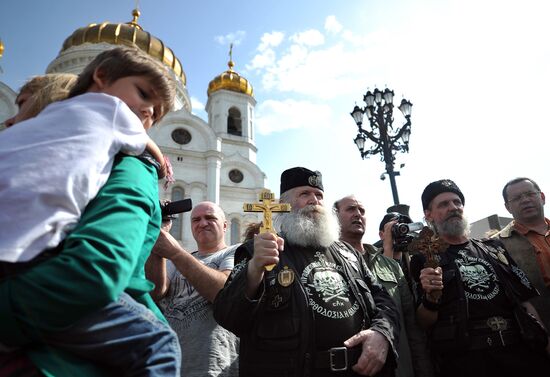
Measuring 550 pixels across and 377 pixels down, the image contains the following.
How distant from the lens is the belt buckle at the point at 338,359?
2.21m

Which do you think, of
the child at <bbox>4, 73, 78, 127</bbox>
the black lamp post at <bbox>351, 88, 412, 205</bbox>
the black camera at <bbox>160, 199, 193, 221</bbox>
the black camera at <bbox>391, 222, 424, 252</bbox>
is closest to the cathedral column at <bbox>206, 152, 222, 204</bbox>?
the black lamp post at <bbox>351, 88, 412, 205</bbox>

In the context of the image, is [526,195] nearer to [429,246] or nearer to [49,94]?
[429,246]

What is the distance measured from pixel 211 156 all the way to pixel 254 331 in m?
23.2

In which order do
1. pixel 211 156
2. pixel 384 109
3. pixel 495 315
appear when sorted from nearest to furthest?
1. pixel 495 315
2. pixel 384 109
3. pixel 211 156

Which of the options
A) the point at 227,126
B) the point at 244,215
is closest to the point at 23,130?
the point at 244,215

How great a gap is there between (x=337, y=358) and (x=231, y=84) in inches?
1217

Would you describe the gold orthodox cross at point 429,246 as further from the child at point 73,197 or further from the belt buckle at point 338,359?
the child at point 73,197

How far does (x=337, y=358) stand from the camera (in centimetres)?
223

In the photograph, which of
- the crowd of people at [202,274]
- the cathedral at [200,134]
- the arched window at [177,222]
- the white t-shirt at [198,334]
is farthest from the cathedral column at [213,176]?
the white t-shirt at [198,334]

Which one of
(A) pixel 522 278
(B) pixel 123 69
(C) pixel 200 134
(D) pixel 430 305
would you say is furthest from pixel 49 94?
(C) pixel 200 134

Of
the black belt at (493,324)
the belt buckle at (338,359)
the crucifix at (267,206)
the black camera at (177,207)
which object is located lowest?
the belt buckle at (338,359)

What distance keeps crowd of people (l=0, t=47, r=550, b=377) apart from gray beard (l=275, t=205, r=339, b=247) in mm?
16

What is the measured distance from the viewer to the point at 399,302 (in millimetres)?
3396

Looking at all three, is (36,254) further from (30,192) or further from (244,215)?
(244,215)
